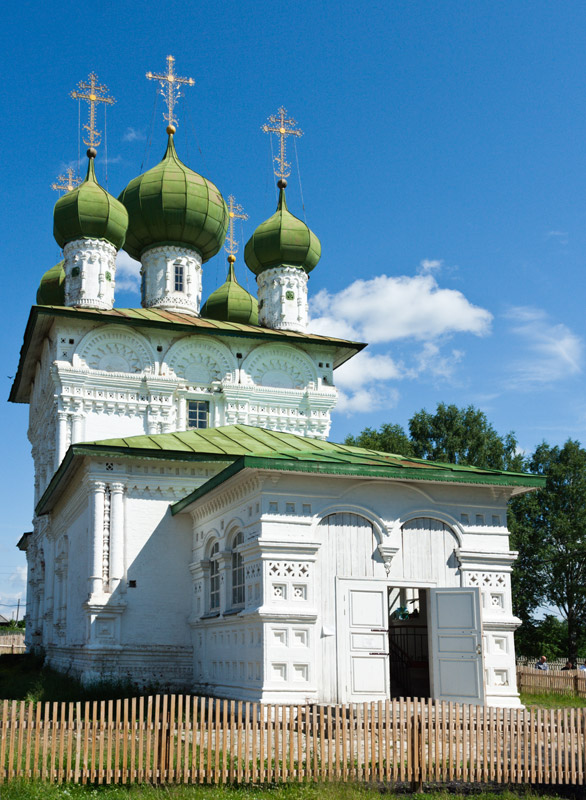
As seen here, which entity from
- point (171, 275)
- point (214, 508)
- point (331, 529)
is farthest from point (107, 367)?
point (331, 529)

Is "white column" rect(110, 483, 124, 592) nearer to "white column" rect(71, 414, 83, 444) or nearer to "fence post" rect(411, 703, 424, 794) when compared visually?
"white column" rect(71, 414, 83, 444)

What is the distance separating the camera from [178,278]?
22609 millimetres

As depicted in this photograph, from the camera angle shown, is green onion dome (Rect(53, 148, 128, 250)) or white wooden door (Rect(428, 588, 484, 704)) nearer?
white wooden door (Rect(428, 588, 484, 704))

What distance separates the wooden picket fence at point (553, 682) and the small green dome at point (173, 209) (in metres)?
12.7

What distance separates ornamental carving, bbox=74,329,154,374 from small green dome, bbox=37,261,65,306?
900cm

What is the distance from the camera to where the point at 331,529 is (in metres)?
11.5

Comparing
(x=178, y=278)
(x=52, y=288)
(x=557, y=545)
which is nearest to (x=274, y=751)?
(x=178, y=278)

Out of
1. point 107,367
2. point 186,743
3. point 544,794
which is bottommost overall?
point 544,794

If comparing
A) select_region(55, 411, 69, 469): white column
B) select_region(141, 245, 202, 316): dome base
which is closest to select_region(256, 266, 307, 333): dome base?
select_region(141, 245, 202, 316): dome base

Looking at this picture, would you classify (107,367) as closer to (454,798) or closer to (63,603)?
(63,603)

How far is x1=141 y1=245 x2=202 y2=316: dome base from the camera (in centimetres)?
2234

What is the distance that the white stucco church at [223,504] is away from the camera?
11.2m

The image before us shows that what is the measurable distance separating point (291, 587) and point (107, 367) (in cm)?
980

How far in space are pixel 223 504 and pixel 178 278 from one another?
35.2 feet
